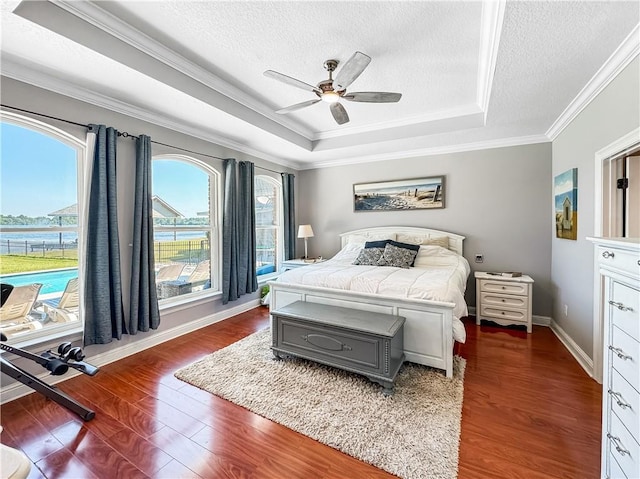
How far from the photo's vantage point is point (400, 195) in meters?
4.67

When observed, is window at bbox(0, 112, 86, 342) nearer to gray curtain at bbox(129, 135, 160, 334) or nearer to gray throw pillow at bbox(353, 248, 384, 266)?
gray curtain at bbox(129, 135, 160, 334)

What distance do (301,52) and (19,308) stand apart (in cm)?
320

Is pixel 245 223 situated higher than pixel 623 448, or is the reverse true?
pixel 245 223

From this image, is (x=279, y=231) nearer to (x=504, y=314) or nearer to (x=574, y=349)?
(x=504, y=314)

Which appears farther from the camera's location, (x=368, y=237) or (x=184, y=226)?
(x=368, y=237)

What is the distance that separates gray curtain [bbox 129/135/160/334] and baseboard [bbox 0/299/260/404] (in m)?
0.24

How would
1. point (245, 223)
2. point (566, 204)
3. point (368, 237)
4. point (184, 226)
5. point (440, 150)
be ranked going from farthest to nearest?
point (368, 237) → point (440, 150) → point (245, 223) → point (184, 226) → point (566, 204)

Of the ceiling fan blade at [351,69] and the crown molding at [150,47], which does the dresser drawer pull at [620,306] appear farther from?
the crown molding at [150,47]

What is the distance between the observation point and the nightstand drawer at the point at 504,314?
3.54 meters

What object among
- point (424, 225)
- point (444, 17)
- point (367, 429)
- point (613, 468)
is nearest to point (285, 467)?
point (367, 429)

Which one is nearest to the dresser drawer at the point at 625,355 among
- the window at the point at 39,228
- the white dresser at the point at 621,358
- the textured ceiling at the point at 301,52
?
the white dresser at the point at 621,358

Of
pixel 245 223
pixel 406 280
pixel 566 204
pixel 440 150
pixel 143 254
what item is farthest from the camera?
pixel 440 150

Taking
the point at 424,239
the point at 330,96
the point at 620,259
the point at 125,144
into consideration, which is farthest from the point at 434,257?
the point at 125,144

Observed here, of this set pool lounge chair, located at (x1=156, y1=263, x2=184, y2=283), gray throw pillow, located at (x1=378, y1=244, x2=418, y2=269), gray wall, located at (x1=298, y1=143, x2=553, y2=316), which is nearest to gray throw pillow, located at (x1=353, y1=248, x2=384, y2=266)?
gray throw pillow, located at (x1=378, y1=244, x2=418, y2=269)
